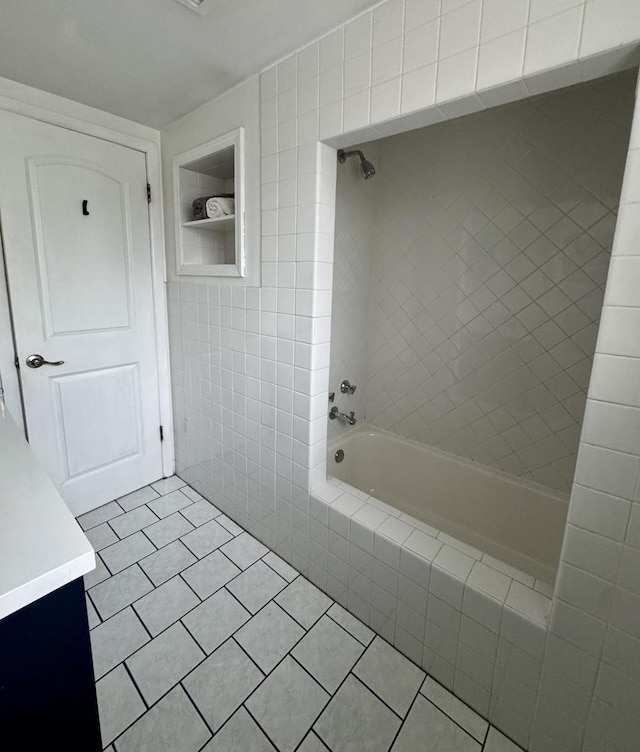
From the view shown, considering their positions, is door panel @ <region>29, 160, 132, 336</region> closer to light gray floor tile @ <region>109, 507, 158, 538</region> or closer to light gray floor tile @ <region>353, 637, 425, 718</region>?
light gray floor tile @ <region>109, 507, 158, 538</region>

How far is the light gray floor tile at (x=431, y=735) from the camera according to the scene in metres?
1.15

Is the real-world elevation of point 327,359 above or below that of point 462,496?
above

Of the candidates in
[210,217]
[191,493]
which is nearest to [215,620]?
[191,493]

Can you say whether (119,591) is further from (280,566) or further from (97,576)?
(280,566)

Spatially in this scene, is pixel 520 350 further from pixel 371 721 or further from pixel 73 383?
pixel 73 383

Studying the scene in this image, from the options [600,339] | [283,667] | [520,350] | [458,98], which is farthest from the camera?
[520,350]

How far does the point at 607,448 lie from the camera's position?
3.01 feet

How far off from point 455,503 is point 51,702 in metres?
1.92

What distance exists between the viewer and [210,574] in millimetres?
1787

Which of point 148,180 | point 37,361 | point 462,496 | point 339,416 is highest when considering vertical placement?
point 148,180

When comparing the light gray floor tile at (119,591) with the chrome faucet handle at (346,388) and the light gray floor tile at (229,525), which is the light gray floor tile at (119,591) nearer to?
the light gray floor tile at (229,525)

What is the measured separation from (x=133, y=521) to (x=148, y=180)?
6.25 ft

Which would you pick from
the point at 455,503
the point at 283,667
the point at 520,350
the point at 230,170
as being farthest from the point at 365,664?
the point at 230,170

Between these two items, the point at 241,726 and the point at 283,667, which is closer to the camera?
the point at 241,726
